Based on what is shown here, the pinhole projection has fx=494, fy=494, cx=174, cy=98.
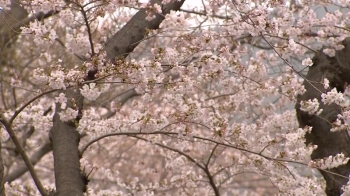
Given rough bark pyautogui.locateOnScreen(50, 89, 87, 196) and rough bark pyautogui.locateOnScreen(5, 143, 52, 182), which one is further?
rough bark pyautogui.locateOnScreen(5, 143, 52, 182)

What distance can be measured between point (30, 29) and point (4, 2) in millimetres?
430

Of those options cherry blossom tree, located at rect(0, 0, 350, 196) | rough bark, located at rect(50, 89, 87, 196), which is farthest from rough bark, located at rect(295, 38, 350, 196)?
rough bark, located at rect(50, 89, 87, 196)

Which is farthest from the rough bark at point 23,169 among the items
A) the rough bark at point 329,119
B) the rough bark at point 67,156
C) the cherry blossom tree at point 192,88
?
the rough bark at point 329,119

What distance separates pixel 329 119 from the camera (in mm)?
4727

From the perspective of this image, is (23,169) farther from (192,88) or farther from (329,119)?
(329,119)

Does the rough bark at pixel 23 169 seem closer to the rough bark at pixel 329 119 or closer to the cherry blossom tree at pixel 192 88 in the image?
the cherry blossom tree at pixel 192 88

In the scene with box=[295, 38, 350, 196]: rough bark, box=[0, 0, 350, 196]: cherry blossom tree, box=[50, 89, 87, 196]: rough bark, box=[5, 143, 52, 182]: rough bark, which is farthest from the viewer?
box=[5, 143, 52, 182]: rough bark

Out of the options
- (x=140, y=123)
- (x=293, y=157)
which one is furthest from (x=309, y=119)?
(x=140, y=123)

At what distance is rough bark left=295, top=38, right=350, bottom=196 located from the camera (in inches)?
185

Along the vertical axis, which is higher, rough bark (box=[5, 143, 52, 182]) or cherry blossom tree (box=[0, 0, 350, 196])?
rough bark (box=[5, 143, 52, 182])

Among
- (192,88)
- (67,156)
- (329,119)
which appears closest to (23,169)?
(192,88)

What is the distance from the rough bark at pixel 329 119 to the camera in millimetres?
4707

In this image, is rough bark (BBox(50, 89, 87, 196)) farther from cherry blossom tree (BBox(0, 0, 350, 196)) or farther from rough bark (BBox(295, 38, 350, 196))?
rough bark (BBox(295, 38, 350, 196))

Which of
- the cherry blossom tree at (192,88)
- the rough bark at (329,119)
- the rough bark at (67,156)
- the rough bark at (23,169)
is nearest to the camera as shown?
the cherry blossom tree at (192,88)
